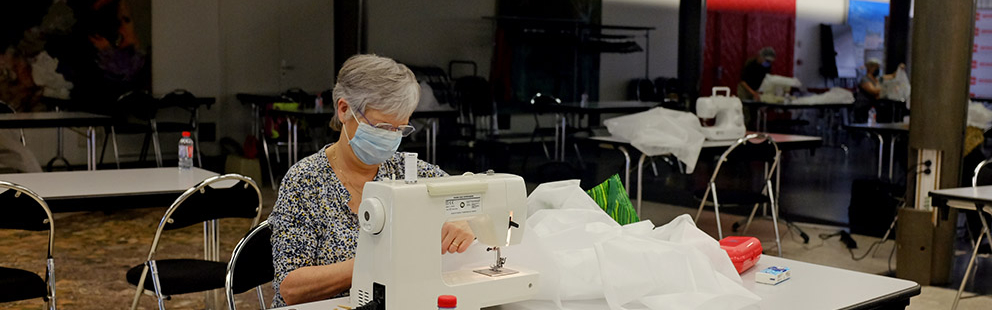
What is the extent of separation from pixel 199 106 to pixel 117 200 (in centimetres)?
267

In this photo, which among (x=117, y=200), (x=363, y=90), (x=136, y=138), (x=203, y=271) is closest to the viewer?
(x=363, y=90)

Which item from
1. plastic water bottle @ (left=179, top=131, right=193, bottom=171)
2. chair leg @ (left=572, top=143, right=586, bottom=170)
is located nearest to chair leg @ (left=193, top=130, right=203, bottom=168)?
plastic water bottle @ (left=179, top=131, right=193, bottom=171)

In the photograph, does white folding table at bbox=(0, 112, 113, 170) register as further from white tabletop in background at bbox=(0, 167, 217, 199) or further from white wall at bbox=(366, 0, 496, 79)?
white wall at bbox=(366, 0, 496, 79)

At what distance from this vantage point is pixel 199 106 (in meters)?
6.04

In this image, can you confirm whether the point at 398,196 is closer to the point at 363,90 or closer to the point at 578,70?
the point at 363,90

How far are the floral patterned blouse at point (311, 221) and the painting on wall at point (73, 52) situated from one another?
388 cm

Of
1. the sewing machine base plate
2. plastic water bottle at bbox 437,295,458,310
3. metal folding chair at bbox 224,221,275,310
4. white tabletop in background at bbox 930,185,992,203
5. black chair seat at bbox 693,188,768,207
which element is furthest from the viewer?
black chair seat at bbox 693,188,768,207

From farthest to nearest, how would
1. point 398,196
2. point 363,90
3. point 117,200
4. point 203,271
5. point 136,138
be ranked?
point 136,138 → point 117,200 → point 203,271 → point 363,90 → point 398,196

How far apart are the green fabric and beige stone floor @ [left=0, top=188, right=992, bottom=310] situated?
2.17 meters

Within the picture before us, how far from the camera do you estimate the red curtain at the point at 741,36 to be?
21.5 feet

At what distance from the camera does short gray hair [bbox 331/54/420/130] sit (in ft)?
7.31

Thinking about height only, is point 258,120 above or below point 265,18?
below

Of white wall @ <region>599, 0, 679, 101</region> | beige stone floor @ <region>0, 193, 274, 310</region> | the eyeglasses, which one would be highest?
white wall @ <region>599, 0, 679, 101</region>

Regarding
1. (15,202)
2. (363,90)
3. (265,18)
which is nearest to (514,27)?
(265,18)
